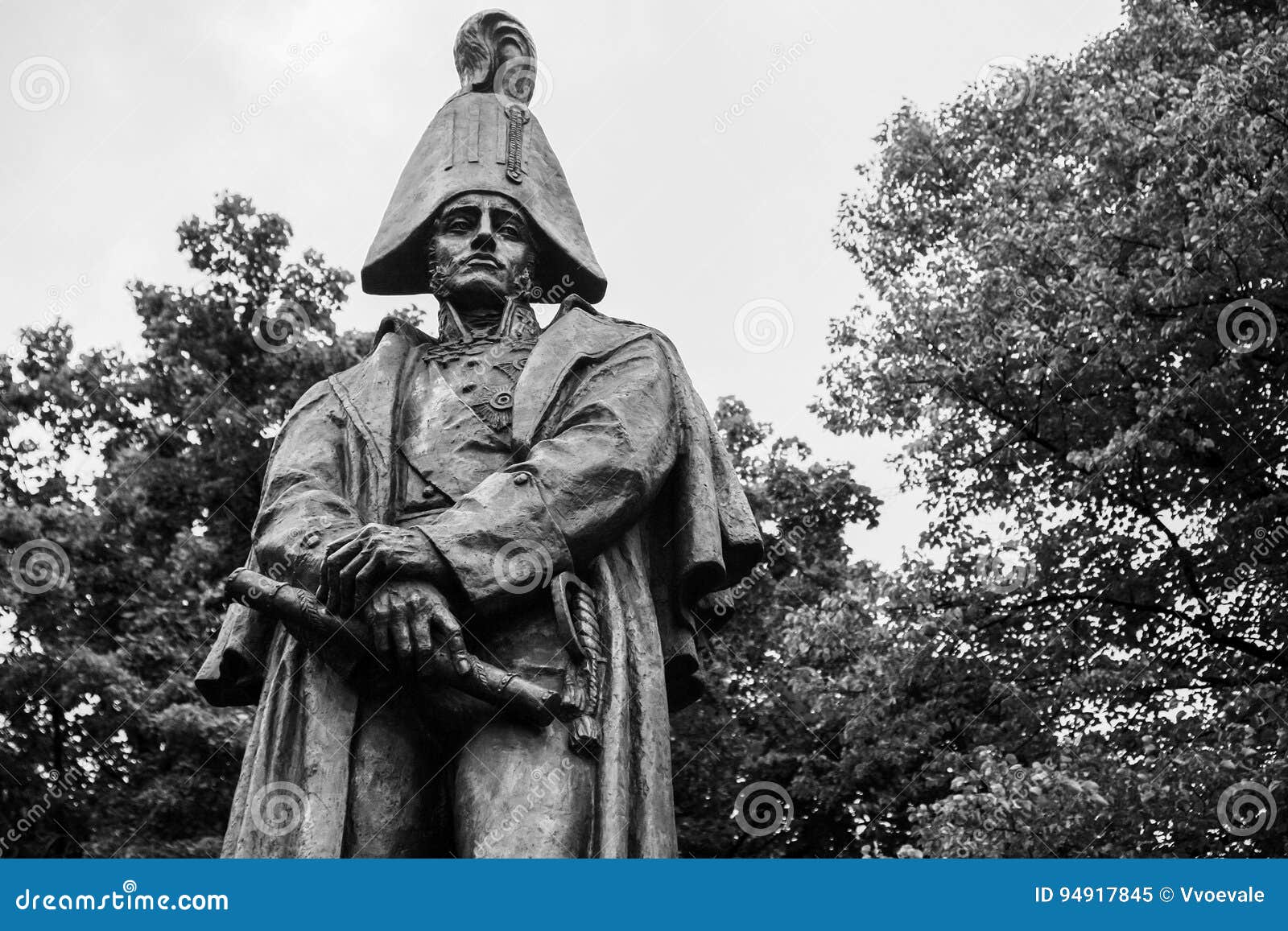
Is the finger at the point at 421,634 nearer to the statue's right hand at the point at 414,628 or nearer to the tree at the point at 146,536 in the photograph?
the statue's right hand at the point at 414,628

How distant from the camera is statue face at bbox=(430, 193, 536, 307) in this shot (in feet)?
20.6

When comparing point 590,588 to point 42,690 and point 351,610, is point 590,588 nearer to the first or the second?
point 351,610

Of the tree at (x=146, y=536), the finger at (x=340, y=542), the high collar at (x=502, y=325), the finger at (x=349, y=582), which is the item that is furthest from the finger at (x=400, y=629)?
the tree at (x=146, y=536)

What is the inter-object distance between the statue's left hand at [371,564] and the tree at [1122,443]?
9.36m

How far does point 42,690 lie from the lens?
1716 centimetres

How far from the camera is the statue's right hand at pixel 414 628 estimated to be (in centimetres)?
488

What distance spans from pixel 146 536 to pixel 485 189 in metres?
14.0

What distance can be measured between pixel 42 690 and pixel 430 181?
12273 millimetres

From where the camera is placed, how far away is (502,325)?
6277mm

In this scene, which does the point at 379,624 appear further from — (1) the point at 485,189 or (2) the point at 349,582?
(1) the point at 485,189

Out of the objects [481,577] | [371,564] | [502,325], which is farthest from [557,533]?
[502,325]

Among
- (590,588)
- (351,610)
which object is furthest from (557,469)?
(351,610)

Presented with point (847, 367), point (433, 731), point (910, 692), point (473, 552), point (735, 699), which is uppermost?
point (847, 367)

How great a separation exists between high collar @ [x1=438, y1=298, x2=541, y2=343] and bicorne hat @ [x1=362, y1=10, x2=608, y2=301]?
0.78 ft
